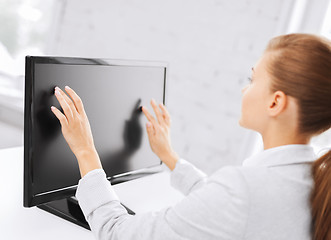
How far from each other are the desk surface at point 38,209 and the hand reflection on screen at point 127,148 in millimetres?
131

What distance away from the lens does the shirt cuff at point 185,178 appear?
1.14 metres

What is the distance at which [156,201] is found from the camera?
124 centimetres

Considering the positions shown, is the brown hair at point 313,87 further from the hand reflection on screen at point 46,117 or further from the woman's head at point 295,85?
the hand reflection on screen at point 46,117

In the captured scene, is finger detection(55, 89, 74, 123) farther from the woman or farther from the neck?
the neck

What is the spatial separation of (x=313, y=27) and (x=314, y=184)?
4.80ft

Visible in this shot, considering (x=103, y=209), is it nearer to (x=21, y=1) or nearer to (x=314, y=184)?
(x=314, y=184)

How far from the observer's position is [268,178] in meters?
0.71

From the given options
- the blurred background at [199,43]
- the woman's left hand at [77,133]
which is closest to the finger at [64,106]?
the woman's left hand at [77,133]

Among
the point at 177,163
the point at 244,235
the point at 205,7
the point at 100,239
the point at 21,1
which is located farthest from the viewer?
the point at 21,1

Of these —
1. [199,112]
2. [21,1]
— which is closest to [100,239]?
[199,112]

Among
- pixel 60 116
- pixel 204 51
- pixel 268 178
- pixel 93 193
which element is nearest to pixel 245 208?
pixel 268 178

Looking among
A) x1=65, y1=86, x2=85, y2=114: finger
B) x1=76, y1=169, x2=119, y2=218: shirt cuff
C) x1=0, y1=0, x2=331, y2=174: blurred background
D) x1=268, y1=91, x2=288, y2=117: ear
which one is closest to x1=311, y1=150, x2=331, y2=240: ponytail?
x1=268, y1=91, x2=288, y2=117: ear

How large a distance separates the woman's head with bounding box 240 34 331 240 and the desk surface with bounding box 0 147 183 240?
54cm

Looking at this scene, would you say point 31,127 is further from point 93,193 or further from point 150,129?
point 150,129
